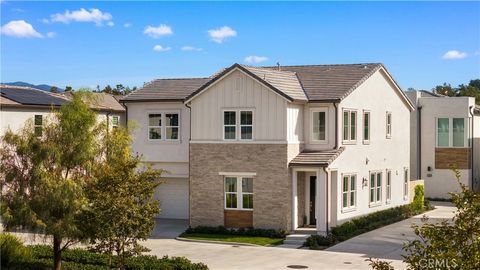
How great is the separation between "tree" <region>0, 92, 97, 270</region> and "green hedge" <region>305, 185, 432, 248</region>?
1070 centimetres

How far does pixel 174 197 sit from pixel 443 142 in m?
18.5

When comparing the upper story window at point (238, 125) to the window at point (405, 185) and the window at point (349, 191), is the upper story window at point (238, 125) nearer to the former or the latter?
the window at point (349, 191)

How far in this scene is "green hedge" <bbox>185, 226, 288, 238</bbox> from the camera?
27.2m

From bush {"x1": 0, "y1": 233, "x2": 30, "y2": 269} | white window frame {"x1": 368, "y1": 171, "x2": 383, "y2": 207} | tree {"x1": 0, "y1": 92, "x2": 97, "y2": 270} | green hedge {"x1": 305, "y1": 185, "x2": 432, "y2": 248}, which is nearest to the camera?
tree {"x1": 0, "y1": 92, "x2": 97, "y2": 270}

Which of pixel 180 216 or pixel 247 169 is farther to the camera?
pixel 180 216

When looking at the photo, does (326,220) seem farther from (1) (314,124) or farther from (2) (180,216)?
(2) (180,216)

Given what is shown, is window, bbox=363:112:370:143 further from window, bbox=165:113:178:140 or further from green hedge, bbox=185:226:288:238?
window, bbox=165:113:178:140

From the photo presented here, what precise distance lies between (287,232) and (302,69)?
9.50m

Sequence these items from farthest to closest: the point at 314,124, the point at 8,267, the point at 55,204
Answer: the point at 314,124, the point at 8,267, the point at 55,204

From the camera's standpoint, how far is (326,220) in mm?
27281

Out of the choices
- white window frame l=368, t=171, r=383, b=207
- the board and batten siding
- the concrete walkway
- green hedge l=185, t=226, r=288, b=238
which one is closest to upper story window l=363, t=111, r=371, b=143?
white window frame l=368, t=171, r=383, b=207

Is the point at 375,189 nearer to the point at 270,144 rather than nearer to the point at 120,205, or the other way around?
the point at 270,144

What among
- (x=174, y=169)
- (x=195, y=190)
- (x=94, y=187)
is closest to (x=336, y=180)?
(x=195, y=190)

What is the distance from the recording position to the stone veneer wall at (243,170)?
2767cm
